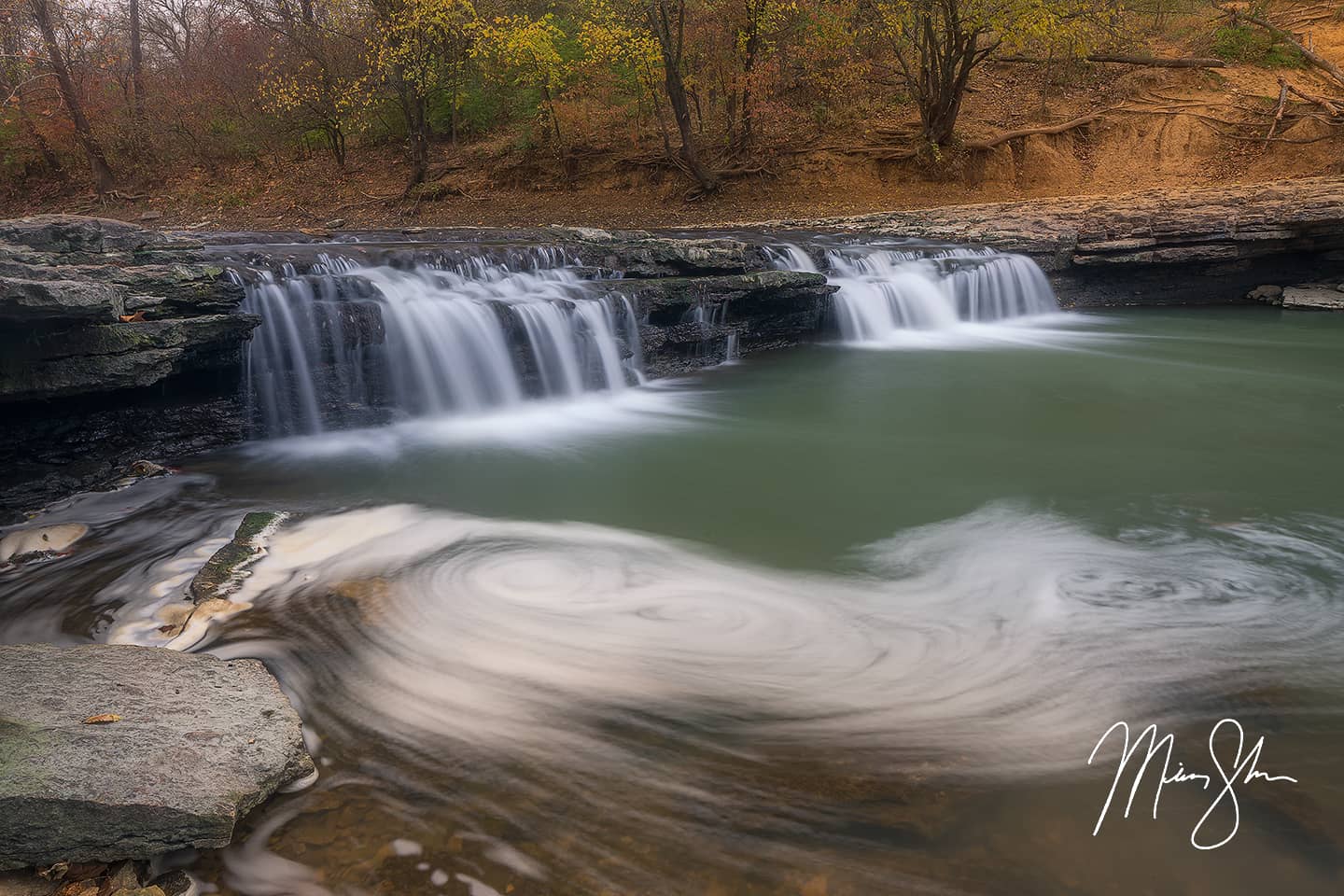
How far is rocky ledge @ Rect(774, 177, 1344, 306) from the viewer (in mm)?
13352

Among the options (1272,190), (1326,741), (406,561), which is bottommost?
(1326,741)

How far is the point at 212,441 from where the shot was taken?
7.31m

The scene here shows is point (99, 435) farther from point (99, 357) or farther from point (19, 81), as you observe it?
point (19, 81)

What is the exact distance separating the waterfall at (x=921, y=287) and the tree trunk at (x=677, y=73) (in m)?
7.31

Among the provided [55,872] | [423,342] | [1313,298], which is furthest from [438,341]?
[1313,298]

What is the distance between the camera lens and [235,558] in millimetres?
4816

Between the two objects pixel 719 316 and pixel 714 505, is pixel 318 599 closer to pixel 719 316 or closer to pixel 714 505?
pixel 714 505

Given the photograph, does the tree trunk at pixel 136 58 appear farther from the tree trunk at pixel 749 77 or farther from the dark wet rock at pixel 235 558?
the dark wet rock at pixel 235 558

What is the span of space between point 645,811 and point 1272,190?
16487 mm

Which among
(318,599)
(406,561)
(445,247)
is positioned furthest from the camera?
(445,247)

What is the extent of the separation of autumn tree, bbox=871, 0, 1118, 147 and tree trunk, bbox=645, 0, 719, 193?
4.40 meters

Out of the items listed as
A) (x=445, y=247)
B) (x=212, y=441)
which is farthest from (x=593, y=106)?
(x=212, y=441)

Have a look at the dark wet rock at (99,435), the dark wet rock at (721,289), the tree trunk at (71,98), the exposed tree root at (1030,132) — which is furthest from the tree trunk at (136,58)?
the exposed tree root at (1030,132)
